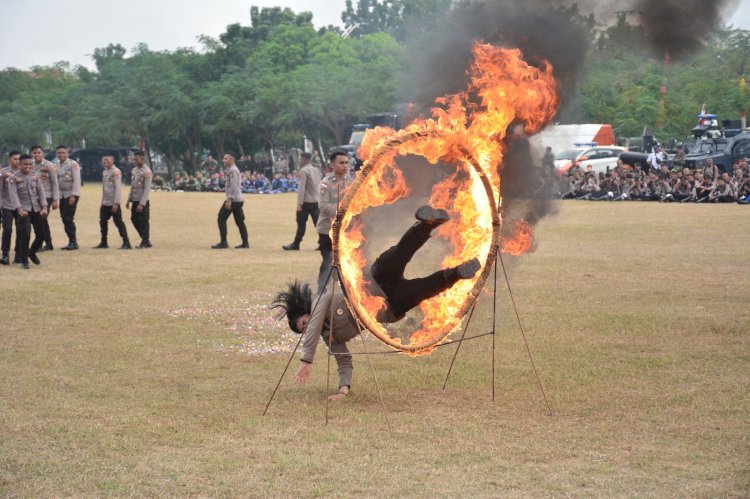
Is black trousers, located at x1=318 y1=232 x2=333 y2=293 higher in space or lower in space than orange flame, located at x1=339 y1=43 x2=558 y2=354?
lower

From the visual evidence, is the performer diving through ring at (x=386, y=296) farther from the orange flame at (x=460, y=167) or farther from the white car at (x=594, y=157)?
the white car at (x=594, y=157)

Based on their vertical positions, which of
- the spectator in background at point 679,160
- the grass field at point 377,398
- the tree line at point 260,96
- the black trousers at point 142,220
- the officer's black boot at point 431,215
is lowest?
the grass field at point 377,398

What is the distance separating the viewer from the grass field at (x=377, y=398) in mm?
5598

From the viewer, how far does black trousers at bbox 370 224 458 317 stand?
746 cm

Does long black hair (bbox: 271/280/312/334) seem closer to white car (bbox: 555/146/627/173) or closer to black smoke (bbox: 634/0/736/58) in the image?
black smoke (bbox: 634/0/736/58)

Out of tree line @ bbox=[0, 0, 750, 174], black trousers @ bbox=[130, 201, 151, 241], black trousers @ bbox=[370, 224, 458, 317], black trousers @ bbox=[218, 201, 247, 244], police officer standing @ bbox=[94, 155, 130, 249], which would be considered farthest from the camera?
tree line @ bbox=[0, 0, 750, 174]

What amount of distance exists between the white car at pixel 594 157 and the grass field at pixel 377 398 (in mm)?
24669

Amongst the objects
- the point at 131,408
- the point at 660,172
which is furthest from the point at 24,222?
the point at 660,172

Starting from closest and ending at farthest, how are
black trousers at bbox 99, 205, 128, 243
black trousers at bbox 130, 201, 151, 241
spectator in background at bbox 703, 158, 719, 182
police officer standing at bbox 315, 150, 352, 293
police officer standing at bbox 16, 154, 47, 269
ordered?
police officer standing at bbox 315, 150, 352, 293
police officer standing at bbox 16, 154, 47, 269
black trousers at bbox 99, 205, 128, 243
black trousers at bbox 130, 201, 151, 241
spectator in background at bbox 703, 158, 719, 182

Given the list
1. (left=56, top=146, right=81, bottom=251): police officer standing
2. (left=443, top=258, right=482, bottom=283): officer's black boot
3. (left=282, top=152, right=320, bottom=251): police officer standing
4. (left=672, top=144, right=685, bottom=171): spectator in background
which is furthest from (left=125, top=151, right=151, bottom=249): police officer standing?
(left=672, top=144, right=685, bottom=171): spectator in background

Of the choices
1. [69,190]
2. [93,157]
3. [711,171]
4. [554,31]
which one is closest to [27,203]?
[69,190]

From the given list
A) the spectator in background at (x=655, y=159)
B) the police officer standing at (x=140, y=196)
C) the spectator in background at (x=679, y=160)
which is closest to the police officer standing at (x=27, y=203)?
the police officer standing at (x=140, y=196)

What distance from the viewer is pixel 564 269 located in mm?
15211

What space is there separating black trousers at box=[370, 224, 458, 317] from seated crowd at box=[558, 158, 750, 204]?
24.1m
